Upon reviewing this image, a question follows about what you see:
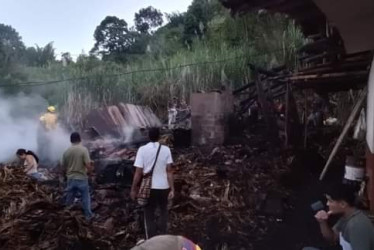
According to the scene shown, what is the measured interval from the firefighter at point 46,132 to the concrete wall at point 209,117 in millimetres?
3954

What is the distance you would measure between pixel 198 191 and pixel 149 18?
37.2m

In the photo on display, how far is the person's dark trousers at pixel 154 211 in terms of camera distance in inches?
267

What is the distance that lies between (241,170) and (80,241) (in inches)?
217

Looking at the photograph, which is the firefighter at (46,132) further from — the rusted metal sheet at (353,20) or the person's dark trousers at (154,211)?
the rusted metal sheet at (353,20)

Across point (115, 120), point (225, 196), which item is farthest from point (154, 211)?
point (115, 120)

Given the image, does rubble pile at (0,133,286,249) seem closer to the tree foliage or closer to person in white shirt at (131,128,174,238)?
person in white shirt at (131,128,174,238)

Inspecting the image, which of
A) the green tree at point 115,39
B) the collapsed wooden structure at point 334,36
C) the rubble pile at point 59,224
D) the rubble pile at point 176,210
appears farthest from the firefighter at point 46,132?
the green tree at point 115,39

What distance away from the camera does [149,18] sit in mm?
45906

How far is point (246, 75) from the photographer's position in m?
19.5

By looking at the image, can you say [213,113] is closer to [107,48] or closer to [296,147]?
[296,147]

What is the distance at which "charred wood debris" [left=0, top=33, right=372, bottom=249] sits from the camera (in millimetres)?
7345

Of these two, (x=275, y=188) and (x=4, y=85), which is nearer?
(x=275, y=188)

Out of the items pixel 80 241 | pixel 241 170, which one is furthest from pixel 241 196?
pixel 80 241

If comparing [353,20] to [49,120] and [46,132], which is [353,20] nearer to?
[49,120]
